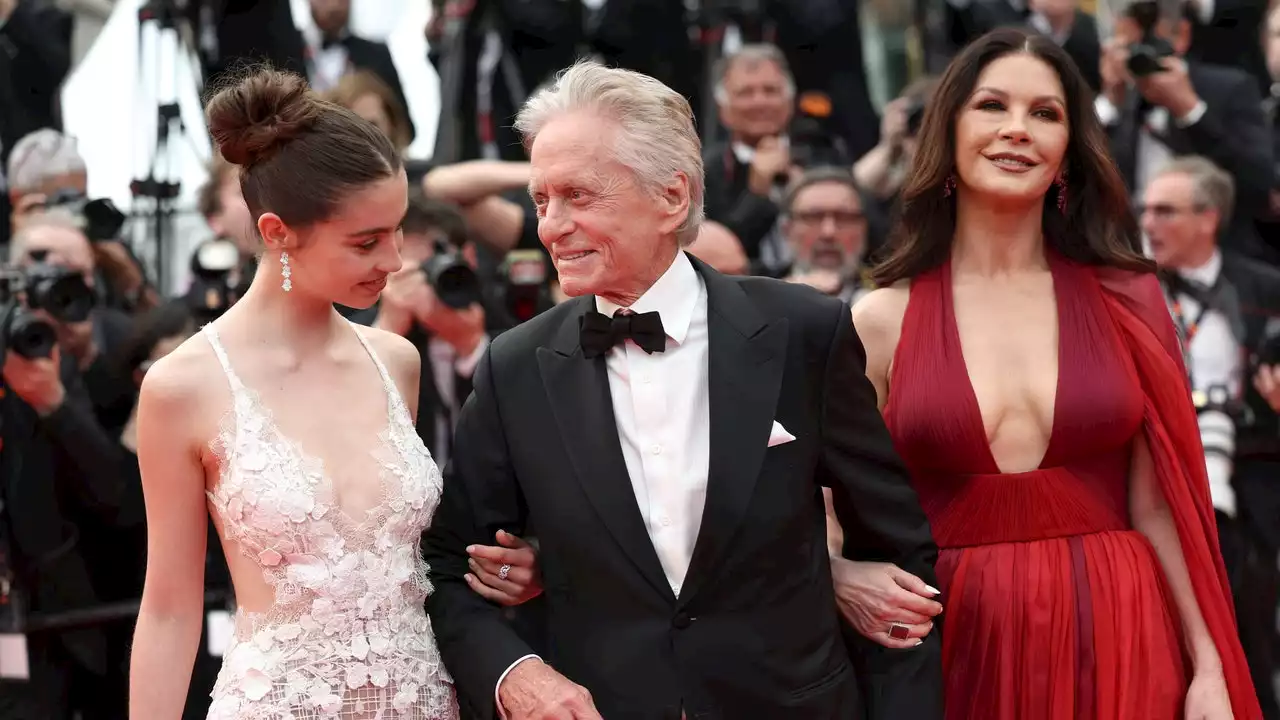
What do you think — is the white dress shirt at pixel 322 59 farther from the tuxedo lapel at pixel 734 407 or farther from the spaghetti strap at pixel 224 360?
the tuxedo lapel at pixel 734 407

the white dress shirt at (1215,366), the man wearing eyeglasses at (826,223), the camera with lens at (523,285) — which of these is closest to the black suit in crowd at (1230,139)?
the white dress shirt at (1215,366)

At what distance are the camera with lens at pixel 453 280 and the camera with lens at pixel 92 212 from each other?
3.80ft

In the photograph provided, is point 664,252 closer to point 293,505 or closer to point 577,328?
point 577,328

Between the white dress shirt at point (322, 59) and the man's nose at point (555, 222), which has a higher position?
the man's nose at point (555, 222)

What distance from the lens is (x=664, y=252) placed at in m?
2.39

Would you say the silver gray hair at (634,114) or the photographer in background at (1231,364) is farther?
the photographer in background at (1231,364)

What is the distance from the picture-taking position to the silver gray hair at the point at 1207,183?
487 centimetres

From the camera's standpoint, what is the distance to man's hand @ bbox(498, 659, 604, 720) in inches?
85.8

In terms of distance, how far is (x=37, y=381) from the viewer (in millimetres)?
4094

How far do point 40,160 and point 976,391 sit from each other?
134 inches

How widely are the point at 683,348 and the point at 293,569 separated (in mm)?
706

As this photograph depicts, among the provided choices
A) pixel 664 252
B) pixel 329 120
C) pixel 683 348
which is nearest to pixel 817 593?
pixel 683 348

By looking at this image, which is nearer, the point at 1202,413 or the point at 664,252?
the point at 664,252

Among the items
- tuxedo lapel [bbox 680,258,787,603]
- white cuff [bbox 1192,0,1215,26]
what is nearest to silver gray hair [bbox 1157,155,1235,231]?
white cuff [bbox 1192,0,1215,26]
